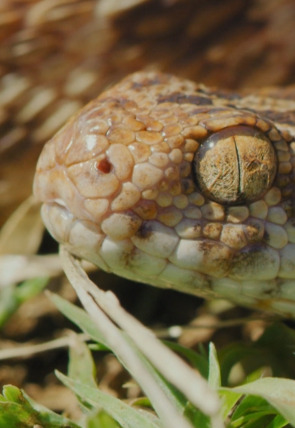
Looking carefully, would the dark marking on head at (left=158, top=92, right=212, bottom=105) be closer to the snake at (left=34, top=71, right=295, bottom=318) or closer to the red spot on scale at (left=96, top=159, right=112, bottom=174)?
the snake at (left=34, top=71, right=295, bottom=318)

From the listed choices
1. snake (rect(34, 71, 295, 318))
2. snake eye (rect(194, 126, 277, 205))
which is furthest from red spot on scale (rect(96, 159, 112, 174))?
snake eye (rect(194, 126, 277, 205))

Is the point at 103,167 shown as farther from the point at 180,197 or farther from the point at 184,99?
the point at 184,99

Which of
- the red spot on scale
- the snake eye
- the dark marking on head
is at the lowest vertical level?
the snake eye

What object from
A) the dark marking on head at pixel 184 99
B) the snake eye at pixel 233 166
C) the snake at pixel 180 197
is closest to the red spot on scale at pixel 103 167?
the snake at pixel 180 197

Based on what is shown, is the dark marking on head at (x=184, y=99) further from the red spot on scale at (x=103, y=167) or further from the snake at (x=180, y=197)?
the red spot on scale at (x=103, y=167)

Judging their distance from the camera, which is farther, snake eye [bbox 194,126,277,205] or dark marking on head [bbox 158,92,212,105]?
dark marking on head [bbox 158,92,212,105]

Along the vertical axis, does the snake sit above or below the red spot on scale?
below

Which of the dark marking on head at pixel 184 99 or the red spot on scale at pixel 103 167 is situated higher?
the red spot on scale at pixel 103 167

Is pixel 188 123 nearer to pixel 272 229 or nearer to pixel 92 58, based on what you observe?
pixel 272 229

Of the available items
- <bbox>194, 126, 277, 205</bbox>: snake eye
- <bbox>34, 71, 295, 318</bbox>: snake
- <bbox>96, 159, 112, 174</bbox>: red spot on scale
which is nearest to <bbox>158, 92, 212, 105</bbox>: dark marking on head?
<bbox>34, 71, 295, 318</bbox>: snake

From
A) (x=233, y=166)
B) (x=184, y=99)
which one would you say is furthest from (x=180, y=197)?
(x=184, y=99)
